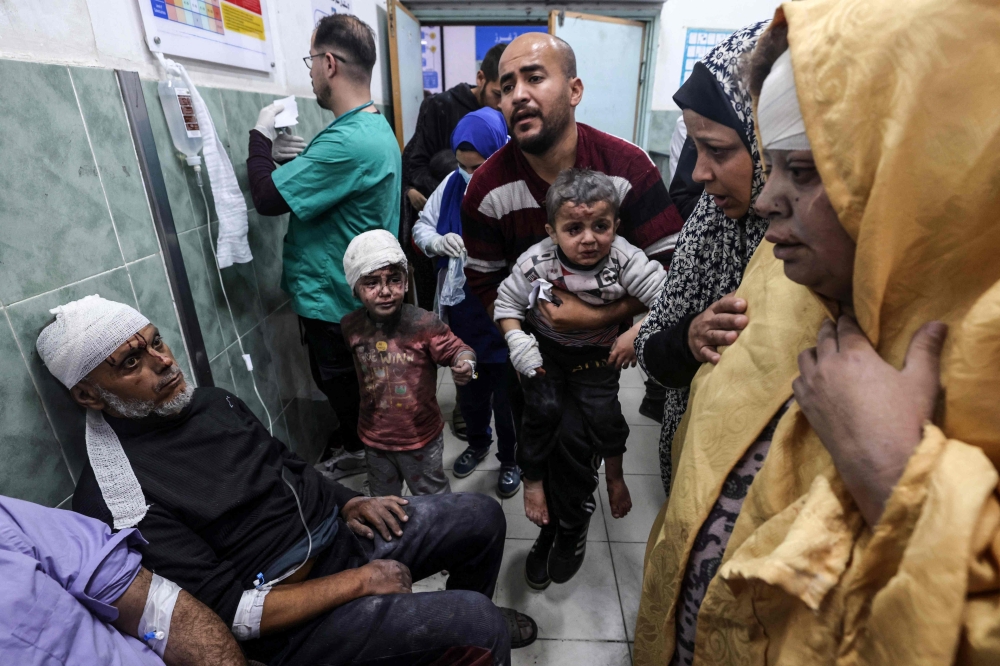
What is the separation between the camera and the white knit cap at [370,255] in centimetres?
168

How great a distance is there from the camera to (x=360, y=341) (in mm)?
1769

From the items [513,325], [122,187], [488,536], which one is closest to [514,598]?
[488,536]

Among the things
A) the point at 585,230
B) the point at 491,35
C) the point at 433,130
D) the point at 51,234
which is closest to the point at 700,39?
the point at 491,35

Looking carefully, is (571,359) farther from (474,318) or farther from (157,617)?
(157,617)

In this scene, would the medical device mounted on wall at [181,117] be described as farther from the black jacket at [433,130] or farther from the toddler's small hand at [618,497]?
the toddler's small hand at [618,497]

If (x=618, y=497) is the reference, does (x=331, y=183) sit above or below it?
above

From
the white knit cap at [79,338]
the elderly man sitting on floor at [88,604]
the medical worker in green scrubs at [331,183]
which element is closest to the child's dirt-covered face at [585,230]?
the medical worker in green scrubs at [331,183]

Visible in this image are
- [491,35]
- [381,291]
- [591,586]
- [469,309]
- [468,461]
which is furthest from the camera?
[491,35]

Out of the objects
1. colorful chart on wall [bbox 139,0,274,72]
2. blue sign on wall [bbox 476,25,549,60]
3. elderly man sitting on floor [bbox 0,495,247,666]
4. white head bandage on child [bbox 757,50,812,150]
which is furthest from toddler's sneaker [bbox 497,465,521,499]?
blue sign on wall [bbox 476,25,549,60]

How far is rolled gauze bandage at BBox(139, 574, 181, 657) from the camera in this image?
3.08ft

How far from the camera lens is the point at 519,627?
163 centimetres

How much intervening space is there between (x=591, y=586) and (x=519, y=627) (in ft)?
1.11

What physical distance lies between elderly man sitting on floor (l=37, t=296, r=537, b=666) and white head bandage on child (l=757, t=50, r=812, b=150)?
3.82 feet

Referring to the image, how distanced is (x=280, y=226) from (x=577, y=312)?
150 cm
